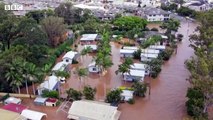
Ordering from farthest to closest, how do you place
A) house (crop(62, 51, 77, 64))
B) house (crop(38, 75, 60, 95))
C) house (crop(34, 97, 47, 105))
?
house (crop(62, 51, 77, 64)) → house (crop(38, 75, 60, 95)) → house (crop(34, 97, 47, 105))

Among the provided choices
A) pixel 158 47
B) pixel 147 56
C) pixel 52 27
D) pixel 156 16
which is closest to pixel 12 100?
pixel 52 27

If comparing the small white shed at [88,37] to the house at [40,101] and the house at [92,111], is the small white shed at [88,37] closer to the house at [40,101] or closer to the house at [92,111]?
the house at [40,101]

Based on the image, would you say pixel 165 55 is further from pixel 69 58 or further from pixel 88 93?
pixel 88 93

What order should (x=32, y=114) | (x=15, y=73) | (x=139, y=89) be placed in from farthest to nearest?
(x=139, y=89), (x=15, y=73), (x=32, y=114)

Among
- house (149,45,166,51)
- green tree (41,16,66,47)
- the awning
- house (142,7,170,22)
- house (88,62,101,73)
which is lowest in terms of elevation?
the awning

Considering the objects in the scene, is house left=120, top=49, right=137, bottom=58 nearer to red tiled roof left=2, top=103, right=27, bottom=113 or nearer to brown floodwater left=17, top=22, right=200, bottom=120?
brown floodwater left=17, top=22, right=200, bottom=120

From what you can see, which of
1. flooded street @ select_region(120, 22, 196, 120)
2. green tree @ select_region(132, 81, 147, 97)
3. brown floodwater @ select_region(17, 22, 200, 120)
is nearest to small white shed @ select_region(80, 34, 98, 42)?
brown floodwater @ select_region(17, 22, 200, 120)

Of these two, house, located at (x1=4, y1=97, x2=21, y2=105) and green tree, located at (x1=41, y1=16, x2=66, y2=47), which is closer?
house, located at (x1=4, y1=97, x2=21, y2=105)
